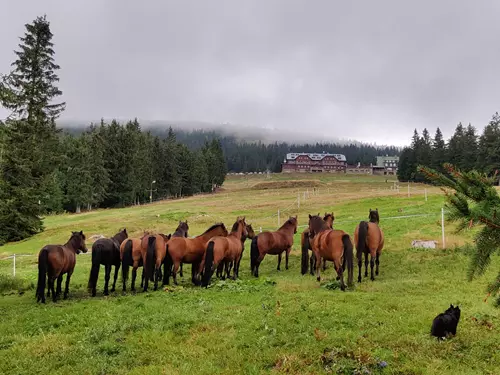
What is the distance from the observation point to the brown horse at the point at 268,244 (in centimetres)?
1611

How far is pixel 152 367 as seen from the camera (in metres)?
6.52

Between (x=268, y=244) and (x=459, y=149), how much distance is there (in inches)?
3378

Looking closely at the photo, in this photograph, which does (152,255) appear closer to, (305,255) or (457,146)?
(305,255)

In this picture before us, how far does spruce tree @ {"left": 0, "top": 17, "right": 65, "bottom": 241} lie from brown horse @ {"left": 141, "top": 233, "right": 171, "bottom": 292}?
1101 inches

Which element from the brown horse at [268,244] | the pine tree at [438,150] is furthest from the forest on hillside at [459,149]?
the brown horse at [268,244]

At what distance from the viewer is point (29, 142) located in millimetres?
38250

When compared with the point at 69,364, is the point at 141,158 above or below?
above

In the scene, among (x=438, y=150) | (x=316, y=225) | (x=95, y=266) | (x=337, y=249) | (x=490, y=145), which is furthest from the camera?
(x=438, y=150)

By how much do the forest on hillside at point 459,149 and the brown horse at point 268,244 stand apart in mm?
48853

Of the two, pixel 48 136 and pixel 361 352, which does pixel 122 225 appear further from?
pixel 361 352

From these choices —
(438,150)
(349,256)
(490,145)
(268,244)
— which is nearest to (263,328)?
(349,256)

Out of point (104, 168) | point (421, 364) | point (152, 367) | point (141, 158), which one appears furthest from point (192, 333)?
point (141, 158)

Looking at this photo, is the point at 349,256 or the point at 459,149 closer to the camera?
the point at 349,256

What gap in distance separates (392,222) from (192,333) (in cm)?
2076
